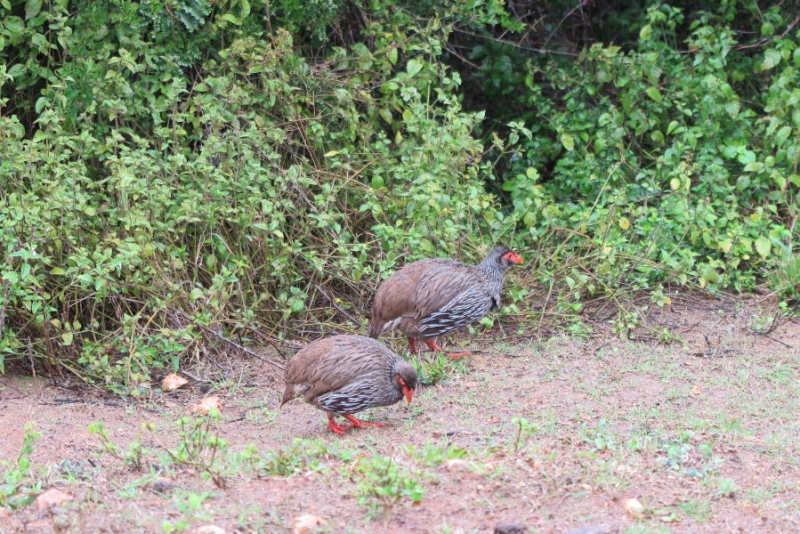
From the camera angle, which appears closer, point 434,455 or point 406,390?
point 434,455

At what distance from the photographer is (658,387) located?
24.1 ft

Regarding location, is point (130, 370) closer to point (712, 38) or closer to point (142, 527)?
point (142, 527)

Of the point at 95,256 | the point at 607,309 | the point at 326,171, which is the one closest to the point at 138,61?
the point at 326,171

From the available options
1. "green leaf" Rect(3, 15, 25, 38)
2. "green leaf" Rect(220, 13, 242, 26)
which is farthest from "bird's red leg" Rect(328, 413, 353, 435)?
"green leaf" Rect(3, 15, 25, 38)

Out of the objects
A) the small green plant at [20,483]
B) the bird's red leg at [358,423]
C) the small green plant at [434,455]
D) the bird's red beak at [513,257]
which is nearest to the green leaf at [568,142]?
the bird's red beak at [513,257]

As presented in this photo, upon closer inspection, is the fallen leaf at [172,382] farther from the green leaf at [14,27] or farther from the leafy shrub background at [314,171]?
the green leaf at [14,27]

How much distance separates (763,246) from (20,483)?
6572mm

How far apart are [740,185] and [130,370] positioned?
592 cm

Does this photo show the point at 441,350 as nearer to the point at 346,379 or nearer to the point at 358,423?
the point at 358,423

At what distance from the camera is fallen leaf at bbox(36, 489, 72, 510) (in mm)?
5316

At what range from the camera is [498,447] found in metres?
5.65

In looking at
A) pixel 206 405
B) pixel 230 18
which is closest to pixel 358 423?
pixel 206 405

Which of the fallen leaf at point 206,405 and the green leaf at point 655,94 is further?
the green leaf at point 655,94

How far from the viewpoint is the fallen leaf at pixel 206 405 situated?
721cm
